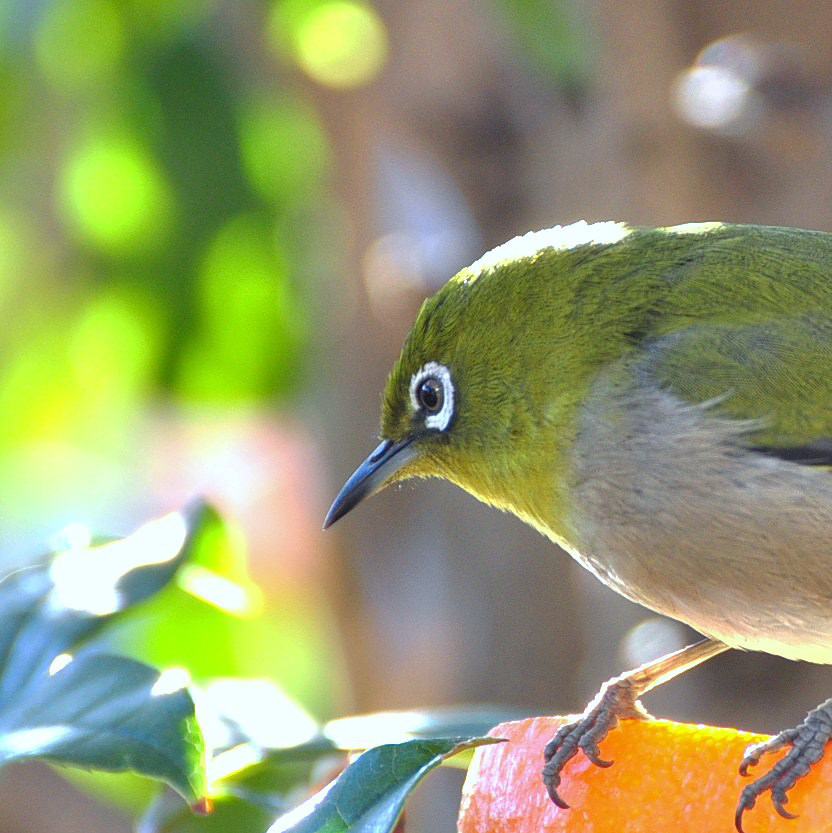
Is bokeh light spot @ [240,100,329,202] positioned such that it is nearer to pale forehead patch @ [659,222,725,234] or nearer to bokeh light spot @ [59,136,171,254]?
bokeh light spot @ [59,136,171,254]

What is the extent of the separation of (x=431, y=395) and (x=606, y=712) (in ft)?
2.35

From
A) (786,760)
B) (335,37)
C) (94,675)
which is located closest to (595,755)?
(786,760)

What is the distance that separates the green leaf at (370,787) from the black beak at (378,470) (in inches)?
36.6

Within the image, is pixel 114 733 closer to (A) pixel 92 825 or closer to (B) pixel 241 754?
(B) pixel 241 754

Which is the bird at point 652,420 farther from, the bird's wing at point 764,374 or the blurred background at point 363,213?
the blurred background at point 363,213

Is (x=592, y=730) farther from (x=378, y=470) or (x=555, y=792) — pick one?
(x=378, y=470)

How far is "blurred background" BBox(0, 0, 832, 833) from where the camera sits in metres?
3.61

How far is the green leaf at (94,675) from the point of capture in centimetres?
179

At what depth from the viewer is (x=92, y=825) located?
4816 mm

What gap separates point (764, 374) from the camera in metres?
2.34

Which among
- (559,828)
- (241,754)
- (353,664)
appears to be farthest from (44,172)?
(559,828)

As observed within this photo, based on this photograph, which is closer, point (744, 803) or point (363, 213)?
point (744, 803)

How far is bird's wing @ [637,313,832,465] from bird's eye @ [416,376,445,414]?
0.43 meters

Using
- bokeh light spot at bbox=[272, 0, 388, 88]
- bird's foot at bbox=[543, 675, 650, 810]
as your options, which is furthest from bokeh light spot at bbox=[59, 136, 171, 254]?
bird's foot at bbox=[543, 675, 650, 810]
